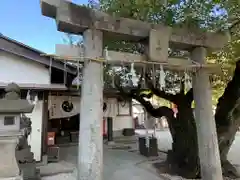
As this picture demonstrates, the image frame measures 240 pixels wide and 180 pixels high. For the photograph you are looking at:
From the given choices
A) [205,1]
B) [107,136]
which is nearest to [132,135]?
[107,136]

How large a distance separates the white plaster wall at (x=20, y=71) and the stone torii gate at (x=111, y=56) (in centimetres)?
531

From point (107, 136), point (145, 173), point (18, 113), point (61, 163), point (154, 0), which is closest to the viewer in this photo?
point (18, 113)

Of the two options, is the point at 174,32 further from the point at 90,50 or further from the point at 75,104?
the point at 75,104

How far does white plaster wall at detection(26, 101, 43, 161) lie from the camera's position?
344 inches

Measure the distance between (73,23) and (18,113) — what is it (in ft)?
7.76

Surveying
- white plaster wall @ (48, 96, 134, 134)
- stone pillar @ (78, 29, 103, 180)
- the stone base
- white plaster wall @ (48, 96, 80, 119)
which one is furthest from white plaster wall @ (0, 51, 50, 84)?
stone pillar @ (78, 29, 103, 180)

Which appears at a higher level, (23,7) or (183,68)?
(23,7)

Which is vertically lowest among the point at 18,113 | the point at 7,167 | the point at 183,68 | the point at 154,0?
the point at 7,167

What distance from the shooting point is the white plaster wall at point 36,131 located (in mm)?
8734

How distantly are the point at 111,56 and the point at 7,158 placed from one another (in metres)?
2.96

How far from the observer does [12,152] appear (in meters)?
4.43

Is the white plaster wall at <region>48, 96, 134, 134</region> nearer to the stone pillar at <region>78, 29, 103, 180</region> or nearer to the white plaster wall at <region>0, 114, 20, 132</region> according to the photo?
the white plaster wall at <region>0, 114, 20, 132</region>

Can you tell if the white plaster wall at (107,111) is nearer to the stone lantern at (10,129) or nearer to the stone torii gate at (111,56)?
the stone lantern at (10,129)

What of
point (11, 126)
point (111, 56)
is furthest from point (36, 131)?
point (111, 56)
